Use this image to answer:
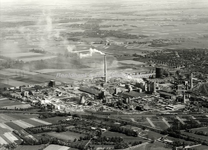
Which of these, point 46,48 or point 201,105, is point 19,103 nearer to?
point 201,105

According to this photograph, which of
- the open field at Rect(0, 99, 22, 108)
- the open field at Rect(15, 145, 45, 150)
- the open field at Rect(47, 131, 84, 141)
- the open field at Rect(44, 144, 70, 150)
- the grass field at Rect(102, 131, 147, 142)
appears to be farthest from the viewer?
the open field at Rect(0, 99, 22, 108)

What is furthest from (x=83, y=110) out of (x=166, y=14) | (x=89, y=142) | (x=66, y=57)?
(x=166, y=14)

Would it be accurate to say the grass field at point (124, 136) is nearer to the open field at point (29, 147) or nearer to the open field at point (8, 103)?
the open field at point (29, 147)

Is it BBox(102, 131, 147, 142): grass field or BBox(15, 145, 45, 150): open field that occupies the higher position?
BBox(102, 131, 147, 142): grass field

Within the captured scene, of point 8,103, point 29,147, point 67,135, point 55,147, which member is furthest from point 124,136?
point 8,103

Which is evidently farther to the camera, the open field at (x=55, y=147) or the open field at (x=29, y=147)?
the open field at (x=29, y=147)

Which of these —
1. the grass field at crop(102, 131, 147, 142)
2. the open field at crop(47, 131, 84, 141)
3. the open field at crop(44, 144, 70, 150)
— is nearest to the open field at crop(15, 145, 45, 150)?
the open field at crop(44, 144, 70, 150)

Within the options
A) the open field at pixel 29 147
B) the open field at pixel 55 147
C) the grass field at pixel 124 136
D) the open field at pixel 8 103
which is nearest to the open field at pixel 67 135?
the open field at pixel 55 147

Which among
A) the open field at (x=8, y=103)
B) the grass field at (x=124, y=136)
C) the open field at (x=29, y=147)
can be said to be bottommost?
the open field at (x=29, y=147)

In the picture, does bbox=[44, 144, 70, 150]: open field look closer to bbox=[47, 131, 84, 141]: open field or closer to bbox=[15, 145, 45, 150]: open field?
bbox=[15, 145, 45, 150]: open field

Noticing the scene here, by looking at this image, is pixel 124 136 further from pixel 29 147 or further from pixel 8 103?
pixel 8 103

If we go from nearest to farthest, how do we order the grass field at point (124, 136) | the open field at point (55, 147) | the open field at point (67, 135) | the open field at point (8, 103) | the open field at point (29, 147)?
1. the open field at point (55, 147)
2. the open field at point (29, 147)
3. the grass field at point (124, 136)
4. the open field at point (67, 135)
5. the open field at point (8, 103)
